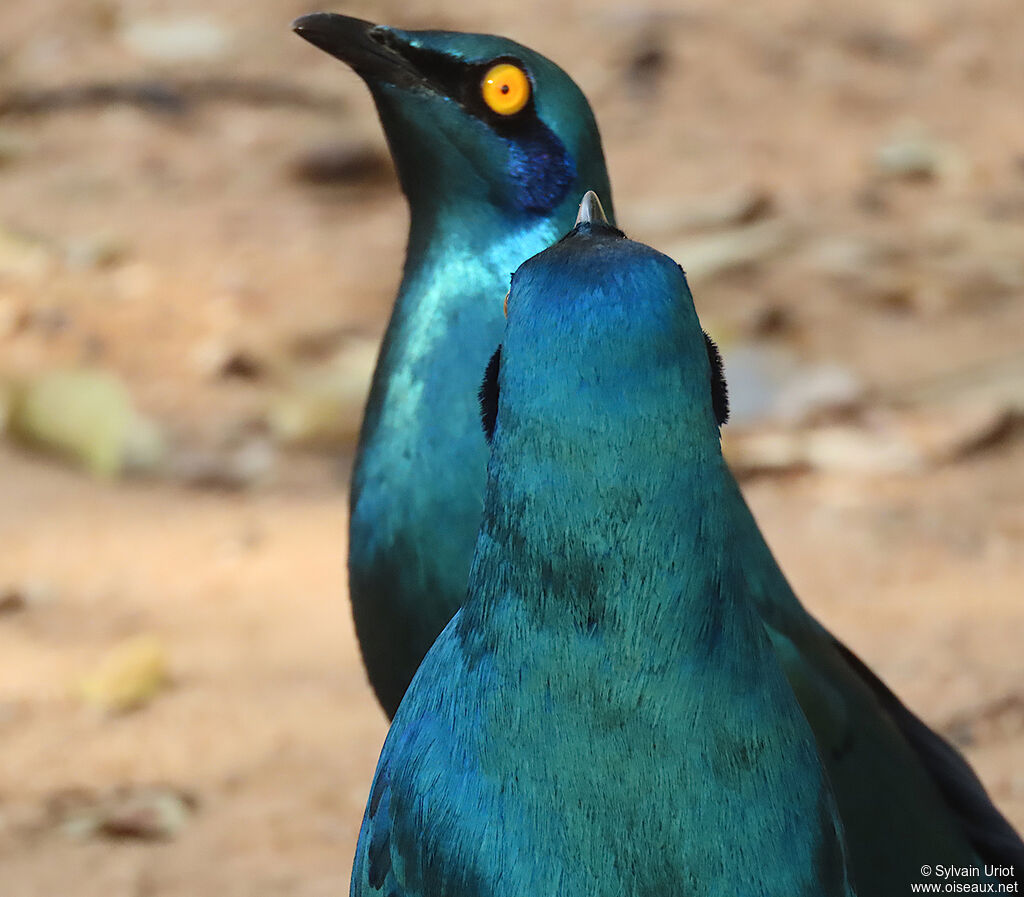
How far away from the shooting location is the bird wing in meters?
2.04

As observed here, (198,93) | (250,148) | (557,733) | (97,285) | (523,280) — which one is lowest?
(557,733)

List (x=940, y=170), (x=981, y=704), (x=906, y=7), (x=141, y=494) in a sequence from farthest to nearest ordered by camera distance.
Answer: (x=906, y=7), (x=940, y=170), (x=141, y=494), (x=981, y=704)

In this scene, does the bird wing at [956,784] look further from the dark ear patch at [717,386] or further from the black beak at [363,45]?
the black beak at [363,45]

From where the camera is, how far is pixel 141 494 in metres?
4.07

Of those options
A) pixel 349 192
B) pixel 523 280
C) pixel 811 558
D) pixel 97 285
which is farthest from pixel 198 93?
pixel 523 280

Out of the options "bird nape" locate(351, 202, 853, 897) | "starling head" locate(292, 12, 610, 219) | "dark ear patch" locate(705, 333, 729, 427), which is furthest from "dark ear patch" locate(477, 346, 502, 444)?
"starling head" locate(292, 12, 610, 219)

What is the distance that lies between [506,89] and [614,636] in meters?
1.00

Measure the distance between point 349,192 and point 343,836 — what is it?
12.6ft

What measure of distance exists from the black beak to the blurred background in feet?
4.37

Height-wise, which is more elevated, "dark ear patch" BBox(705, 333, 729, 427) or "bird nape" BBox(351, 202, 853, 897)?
"dark ear patch" BBox(705, 333, 729, 427)

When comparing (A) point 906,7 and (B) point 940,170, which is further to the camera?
(A) point 906,7

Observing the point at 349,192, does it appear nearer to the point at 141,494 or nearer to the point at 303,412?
the point at 303,412

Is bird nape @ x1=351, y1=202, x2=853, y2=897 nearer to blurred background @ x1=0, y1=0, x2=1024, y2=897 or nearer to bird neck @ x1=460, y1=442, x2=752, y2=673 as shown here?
bird neck @ x1=460, y1=442, x2=752, y2=673

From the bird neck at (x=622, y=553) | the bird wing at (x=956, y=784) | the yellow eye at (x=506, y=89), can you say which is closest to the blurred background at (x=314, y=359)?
the bird wing at (x=956, y=784)
